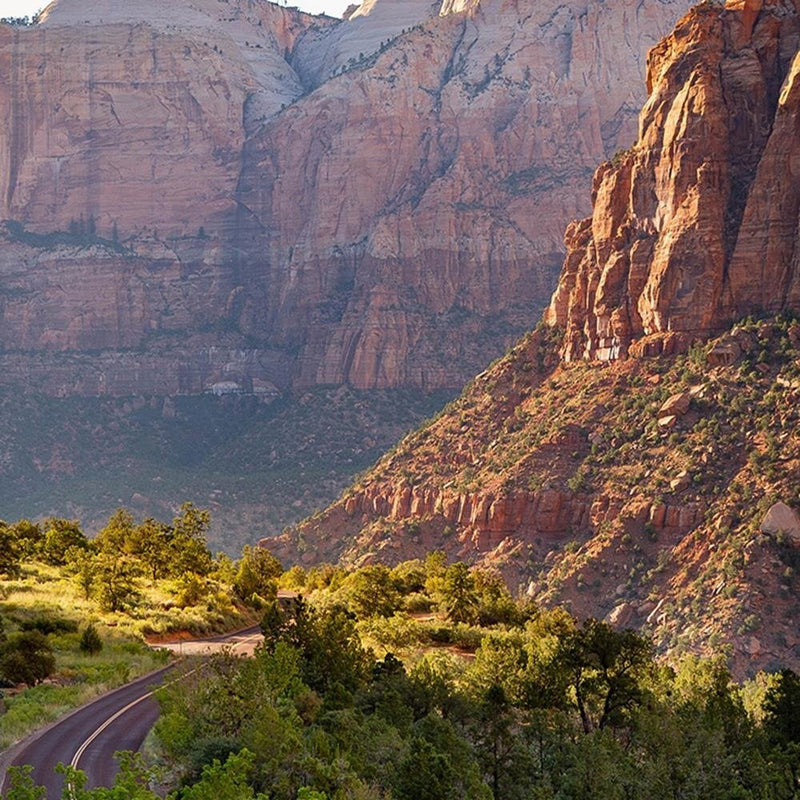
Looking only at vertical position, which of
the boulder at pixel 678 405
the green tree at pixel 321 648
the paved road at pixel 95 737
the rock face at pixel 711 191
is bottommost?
the paved road at pixel 95 737

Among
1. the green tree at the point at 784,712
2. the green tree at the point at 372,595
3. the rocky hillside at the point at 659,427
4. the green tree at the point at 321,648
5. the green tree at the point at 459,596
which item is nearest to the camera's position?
the green tree at the point at 321,648

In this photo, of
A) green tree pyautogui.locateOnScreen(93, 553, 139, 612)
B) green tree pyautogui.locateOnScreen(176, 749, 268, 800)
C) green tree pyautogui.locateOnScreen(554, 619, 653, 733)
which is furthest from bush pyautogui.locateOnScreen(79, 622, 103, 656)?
green tree pyautogui.locateOnScreen(176, 749, 268, 800)

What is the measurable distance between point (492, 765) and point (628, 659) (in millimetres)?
13970

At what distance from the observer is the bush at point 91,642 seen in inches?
2621

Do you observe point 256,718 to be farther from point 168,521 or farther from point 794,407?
point 168,521

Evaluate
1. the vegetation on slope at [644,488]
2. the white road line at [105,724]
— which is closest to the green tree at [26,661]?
the white road line at [105,724]

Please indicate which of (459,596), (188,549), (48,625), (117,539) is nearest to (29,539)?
(117,539)

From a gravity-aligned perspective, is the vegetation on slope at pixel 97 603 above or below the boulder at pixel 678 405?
below

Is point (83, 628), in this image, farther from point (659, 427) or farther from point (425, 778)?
point (659, 427)

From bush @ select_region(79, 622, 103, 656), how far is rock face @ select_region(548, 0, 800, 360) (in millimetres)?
64676

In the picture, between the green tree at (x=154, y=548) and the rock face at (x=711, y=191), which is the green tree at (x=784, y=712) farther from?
the rock face at (x=711, y=191)

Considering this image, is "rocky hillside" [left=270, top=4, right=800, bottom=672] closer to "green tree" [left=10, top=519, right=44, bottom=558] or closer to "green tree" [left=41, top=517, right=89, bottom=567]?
"green tree" [left=41, top=517, right=89, bottom=567]

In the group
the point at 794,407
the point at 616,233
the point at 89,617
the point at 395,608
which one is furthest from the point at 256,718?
the point at 616,233

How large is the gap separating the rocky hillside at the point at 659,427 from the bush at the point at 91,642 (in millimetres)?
39694
